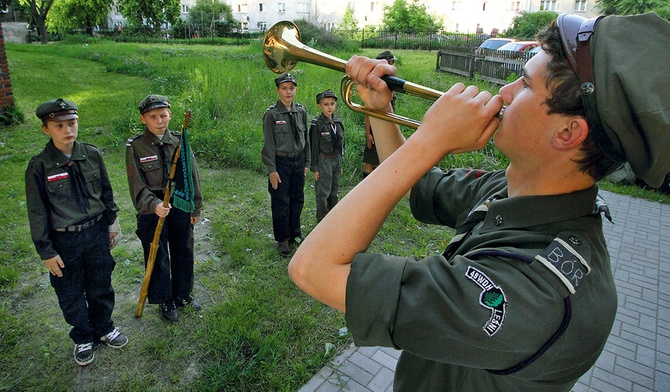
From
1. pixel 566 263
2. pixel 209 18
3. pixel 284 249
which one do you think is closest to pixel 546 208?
pixel 566 263

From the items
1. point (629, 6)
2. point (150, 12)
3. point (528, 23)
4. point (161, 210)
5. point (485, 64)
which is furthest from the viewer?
point (150, 12)

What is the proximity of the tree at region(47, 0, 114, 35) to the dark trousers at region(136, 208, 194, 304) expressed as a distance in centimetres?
4673

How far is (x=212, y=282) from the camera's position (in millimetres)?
4832

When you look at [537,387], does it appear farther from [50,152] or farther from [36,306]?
[36,306]

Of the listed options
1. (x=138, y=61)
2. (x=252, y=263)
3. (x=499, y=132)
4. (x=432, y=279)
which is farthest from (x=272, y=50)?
(x=138, y=61)

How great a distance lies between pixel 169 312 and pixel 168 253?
1.86 ft

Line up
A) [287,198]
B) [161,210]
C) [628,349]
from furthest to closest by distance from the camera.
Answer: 1. [287,198]
2. [628,349]
3. [161,210]

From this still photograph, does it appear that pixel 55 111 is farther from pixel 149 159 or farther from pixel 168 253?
pixel 168 253

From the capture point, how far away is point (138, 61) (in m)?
18.7

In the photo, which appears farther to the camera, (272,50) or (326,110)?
(326,110)

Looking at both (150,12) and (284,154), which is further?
(150,12)

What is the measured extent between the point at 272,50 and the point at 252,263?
10.7 feet

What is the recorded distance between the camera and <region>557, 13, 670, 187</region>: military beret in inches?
38.0

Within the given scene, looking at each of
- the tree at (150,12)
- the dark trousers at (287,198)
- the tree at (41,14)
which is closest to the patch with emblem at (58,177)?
the dark trousers at (287,198)
